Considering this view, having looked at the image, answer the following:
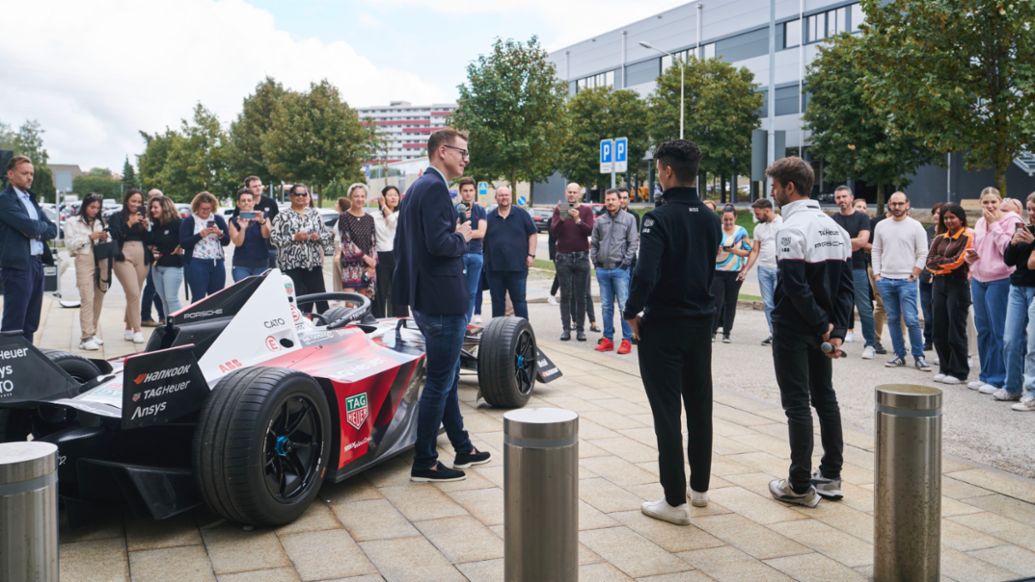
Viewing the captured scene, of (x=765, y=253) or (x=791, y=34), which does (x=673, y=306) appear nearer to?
(x=765, y=253)

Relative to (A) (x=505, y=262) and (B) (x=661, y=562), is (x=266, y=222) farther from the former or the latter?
(B) (x=661, y=562)

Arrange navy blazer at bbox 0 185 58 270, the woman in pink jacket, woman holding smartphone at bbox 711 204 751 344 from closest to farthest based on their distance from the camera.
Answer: navy blazer at bbox 0 185 58 270
the woman in pink jacket
woman holding smartphone at bbox 711 204 751 344

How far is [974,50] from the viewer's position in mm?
22125

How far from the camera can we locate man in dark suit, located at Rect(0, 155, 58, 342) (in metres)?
7.83

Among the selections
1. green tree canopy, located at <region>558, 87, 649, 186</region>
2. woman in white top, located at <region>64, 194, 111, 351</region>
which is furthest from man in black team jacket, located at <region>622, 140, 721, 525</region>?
green tree canopy, located at <region>558, 87, 649, 186</region>

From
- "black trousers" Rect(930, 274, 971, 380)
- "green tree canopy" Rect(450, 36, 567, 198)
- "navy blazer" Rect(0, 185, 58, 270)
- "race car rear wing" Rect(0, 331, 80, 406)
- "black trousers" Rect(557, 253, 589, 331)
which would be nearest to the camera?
"race car rear wing" Rect(0, 331, 80, 406)

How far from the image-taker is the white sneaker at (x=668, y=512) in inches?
182

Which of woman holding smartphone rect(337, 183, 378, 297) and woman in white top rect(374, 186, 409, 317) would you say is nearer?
woman holding smartphone rect(337, 183, 378, 297)

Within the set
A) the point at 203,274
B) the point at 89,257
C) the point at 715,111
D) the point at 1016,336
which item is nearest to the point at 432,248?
the point at 1016,336

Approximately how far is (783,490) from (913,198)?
1685 inches

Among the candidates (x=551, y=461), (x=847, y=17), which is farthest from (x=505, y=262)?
(x=847, y=17)

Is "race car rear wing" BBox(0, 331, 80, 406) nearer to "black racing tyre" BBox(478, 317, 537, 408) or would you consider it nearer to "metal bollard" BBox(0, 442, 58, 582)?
"metal bollard" BBox(0, 442, 58, 582)

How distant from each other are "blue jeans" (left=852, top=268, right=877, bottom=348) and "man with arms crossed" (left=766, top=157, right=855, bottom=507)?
5.77m

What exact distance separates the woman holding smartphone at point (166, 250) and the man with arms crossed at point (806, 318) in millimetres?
8091
